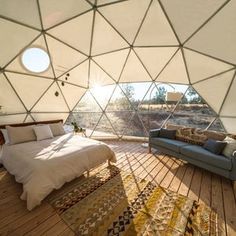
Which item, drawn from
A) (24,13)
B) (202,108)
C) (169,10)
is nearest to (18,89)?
(24,13)

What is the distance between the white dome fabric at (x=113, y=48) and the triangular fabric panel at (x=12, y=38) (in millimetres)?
20

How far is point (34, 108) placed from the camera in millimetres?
5590

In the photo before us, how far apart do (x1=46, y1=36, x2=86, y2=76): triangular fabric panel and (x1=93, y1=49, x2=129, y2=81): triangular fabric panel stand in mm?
685

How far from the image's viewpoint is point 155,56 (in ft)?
16.9

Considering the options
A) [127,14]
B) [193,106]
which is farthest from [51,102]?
[193,106]

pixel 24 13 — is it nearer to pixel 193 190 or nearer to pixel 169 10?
pixel 169 10

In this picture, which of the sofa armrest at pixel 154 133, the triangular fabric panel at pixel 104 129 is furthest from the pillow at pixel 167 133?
the triangular fabric panel at pixel 104 129

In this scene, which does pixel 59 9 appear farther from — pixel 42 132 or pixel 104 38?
pixel 42 132

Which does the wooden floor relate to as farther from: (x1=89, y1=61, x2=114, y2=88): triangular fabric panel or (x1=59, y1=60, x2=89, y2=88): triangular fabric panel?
(x1=59, y1=60, x2=89, y2=88): triangular fabric panel

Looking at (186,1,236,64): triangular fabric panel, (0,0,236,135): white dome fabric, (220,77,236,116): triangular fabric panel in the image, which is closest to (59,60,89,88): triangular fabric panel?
(0,0,236,135): white dome fabric

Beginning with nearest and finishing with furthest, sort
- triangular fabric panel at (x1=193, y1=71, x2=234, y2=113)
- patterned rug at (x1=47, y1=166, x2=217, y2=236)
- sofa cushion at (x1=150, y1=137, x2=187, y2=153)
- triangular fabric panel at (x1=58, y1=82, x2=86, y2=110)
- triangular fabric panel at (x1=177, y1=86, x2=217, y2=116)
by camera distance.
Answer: patterned rug at (x1=47, y1=166, x2=217, y2=236) → sofa cushion at (x1=150, y1=137, x2=187, y2=153) → triangular fabric panel at (x1=193, y1=71, x2=234, y2=113) → triangular fabric panel at (x1=177, y1=86, x2=217, y2=116) → triangular fabric panel at (x1=58, y1=82, x2=86, y2=110)

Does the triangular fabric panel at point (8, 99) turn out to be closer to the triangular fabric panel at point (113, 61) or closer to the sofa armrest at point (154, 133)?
the triangular fabric panel at point (113, 61)

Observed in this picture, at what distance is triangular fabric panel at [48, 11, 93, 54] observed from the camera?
13.4 ft

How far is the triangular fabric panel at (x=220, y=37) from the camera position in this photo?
319cm
